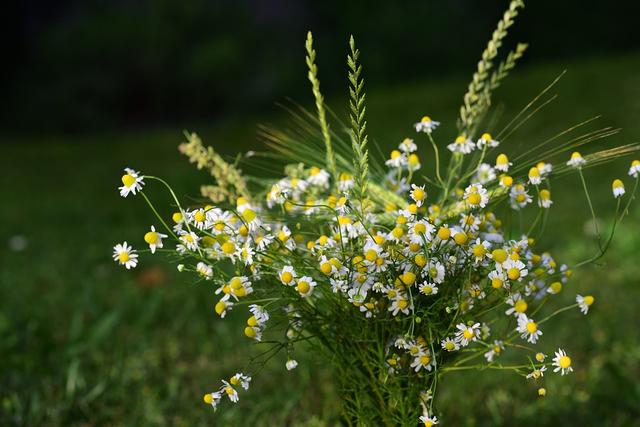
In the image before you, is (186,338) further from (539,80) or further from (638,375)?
(539,80)

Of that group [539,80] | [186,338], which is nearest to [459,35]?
[539,80]

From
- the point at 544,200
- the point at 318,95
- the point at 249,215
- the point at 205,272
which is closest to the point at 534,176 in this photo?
the point at 544,200

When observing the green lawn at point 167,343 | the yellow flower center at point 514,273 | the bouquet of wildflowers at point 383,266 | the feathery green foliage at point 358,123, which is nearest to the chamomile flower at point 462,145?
the bouquet of wildflowers at point 383,266

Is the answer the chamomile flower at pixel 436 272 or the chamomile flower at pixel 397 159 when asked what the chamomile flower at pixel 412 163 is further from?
the chamomile flower at pixel 436 272

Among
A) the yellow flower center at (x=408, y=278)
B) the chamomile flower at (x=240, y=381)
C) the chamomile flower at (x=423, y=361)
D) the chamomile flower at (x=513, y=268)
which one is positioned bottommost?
the chamomile flower at (x=423, y=361)

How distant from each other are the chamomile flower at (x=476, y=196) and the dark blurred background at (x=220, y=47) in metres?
10.9

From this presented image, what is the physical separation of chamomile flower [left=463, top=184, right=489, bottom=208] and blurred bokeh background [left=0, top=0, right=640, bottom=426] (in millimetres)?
697

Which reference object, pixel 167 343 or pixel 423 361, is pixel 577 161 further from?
pixel 167 343

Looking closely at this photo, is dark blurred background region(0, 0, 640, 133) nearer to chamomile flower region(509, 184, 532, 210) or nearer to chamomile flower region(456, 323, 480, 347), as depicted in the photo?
chamomile flower region(509, 184, 532, 210)

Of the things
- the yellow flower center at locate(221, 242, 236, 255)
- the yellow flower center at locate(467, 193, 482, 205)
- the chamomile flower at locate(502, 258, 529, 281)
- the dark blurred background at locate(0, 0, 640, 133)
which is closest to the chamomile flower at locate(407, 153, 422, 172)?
the yellow flower center at locate(467, 193, 482, 205)

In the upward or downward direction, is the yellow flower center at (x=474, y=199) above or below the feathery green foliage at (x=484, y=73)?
below

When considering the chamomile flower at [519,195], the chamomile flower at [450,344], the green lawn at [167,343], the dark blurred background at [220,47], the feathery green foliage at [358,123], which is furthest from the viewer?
the dark blurred background at [220,47]

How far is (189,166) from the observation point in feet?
24.0

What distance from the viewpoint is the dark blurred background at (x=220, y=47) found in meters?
Answer: 11.9
